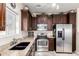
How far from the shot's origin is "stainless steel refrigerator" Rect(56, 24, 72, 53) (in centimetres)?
611

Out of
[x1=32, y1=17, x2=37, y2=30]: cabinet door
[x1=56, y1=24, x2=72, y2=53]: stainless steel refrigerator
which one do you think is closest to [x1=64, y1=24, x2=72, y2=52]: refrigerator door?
[x1=56, y1=24, x2=72, y2=53]: stainless steel refrigerator

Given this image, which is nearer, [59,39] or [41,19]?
[59,39]

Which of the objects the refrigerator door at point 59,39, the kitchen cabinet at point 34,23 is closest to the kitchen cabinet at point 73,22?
the refrigerator door at point 59,39

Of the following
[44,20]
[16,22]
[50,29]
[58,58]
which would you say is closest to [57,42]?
[50,29]

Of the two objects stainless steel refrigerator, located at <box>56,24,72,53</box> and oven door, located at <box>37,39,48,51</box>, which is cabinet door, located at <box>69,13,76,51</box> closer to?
stainless steel refrigerator, located at <box>56,24,72,53</box>

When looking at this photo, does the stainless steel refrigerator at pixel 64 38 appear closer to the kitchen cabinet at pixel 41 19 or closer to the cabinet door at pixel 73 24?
the cabinet door at pixel 73 24

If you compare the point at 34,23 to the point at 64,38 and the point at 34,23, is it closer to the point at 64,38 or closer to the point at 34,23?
the point at 34,23

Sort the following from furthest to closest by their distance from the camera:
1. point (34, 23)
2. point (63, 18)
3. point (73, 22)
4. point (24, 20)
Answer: point (34, 23), point (63, 18), point (73, 22), point (24, 20)

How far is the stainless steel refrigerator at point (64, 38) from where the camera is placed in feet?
20.0

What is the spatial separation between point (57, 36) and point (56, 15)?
149 centimetres

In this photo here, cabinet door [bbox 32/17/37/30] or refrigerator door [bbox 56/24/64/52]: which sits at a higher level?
cabinet door [bbox 32/17/37/30]

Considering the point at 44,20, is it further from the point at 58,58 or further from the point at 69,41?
the point at 58,58

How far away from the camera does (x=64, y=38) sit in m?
6.12

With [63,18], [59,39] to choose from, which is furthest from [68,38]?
[63,18]
